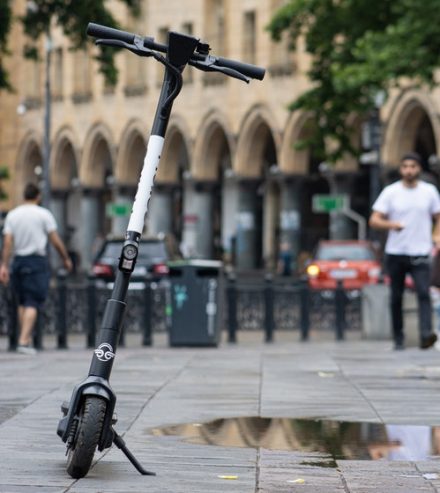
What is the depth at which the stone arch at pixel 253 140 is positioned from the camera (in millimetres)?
58875

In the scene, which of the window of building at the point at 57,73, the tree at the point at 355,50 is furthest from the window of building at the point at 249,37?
the tree at the point at 355,50

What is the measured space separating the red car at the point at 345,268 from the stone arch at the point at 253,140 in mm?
20936

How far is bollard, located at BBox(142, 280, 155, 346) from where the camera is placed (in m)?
22.2

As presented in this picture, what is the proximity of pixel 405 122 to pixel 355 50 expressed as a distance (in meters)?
16.8

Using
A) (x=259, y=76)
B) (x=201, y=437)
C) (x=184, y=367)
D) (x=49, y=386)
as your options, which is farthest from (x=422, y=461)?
(x=184, y=367)

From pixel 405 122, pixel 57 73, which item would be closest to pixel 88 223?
pixel 57 73

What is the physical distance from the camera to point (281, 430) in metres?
10.2

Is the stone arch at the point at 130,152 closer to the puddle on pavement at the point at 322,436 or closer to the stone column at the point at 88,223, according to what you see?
the stone column at the point at 88,223

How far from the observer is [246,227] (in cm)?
6247

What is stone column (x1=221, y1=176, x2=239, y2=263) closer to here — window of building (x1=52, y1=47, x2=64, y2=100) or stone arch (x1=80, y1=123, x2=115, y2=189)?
stone arch (x1=80, y1=123, x2=115, y2=189)

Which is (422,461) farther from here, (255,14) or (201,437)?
(255,14)

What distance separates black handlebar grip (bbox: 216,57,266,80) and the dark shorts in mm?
9871

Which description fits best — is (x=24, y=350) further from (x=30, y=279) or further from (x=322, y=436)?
(x=322, y=436)

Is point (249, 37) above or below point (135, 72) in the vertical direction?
above
